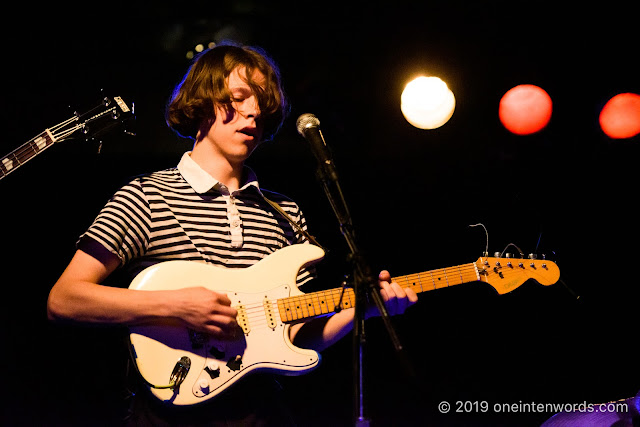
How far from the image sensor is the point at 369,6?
405 cm

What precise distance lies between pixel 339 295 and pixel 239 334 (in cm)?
50

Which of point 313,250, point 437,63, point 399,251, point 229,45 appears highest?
point 229,45

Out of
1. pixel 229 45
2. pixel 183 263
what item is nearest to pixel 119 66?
pixel 229 45

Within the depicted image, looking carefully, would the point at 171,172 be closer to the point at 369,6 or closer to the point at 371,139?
the point at 371,139

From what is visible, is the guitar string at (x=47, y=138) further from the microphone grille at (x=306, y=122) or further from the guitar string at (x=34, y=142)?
the microphone grille at (x=306, y=122)

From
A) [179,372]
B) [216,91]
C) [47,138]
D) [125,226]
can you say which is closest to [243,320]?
[179,372]

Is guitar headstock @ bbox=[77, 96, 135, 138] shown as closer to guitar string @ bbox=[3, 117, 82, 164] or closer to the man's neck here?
guitar string @ bbox=[3, 117, 82, 164]

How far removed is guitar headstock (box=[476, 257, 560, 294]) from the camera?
2.59 m

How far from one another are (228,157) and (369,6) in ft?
7.31

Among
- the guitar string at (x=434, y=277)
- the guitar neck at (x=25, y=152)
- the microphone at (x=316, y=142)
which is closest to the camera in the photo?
the microphone at (x=316, y=142)

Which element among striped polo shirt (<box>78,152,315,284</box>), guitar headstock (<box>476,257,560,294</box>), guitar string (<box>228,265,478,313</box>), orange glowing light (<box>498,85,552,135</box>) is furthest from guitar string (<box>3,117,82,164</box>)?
orange glowing light (<box>498,85,552,135</box>)

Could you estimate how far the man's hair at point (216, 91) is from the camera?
262 centimetres

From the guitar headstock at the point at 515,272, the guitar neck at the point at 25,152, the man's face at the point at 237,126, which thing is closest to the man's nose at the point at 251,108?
the man's face at the point at 237,126

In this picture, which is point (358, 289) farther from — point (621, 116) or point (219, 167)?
point (621, 116)
